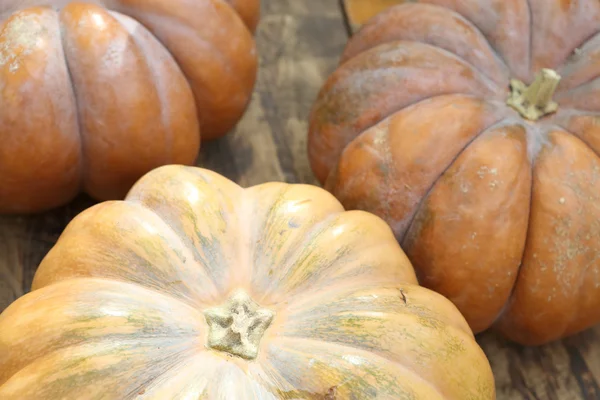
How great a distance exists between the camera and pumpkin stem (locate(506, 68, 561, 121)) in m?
1.05

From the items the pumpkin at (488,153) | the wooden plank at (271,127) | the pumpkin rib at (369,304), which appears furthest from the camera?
the wooden plank at (271,127)

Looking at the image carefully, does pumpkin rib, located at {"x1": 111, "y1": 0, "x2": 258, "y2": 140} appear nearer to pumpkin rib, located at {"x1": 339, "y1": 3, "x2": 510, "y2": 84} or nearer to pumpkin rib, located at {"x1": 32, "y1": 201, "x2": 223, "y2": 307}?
pumpkin rib, located at {"x1": 339, "y1": 3, "x2": 510, "y2": 84}

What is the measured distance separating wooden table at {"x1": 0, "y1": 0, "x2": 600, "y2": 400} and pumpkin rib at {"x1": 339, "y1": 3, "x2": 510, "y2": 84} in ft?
0.85

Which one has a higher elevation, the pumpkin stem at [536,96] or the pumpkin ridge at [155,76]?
the pumpkin stem at [536,96]

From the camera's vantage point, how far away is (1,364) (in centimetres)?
75

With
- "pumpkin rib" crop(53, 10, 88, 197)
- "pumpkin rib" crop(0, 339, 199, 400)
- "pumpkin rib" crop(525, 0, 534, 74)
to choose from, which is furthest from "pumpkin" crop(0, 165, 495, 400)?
"pumpkin rib" crop(525, 0, 534, 74)

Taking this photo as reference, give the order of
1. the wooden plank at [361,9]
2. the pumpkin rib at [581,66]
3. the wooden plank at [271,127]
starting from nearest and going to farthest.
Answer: the pumpkin rib at [581,66], the wooden plank at [271,127], the wooden plank at [361,9]

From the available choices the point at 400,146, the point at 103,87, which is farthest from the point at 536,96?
the point at 103,87

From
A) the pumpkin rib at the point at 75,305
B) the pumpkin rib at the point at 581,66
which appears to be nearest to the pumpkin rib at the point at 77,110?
the pumpkin rib at the point at 75,305

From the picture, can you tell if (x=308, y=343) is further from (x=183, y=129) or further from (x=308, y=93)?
(x=308, y=93)

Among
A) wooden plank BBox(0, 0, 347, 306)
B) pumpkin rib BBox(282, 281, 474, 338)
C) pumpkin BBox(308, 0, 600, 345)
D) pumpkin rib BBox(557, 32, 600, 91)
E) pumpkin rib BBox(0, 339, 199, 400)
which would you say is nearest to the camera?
pumpkin rib BBox(0, 339, 199, 400)

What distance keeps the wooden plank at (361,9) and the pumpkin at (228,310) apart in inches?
35.2

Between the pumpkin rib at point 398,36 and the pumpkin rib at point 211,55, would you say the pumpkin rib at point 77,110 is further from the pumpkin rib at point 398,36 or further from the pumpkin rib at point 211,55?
the pumpkin rib at point 398,36

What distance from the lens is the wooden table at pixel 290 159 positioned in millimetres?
1200
